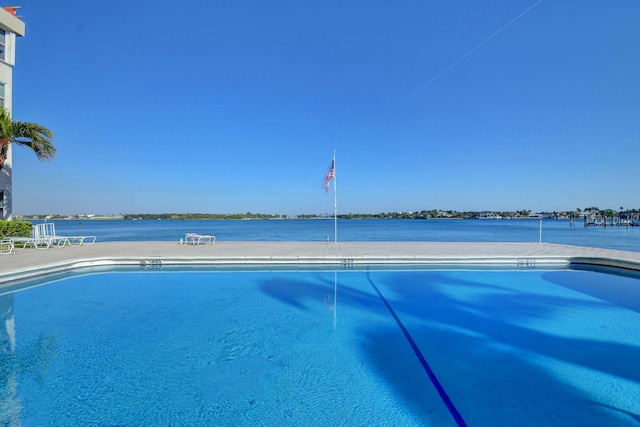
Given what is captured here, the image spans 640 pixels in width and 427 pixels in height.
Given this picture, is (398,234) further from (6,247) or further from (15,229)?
(6,247)

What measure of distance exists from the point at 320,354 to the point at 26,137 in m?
13.9

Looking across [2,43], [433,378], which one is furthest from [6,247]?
[433,378]

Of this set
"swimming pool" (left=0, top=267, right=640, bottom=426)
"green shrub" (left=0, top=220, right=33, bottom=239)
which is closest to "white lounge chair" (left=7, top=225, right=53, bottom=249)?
"green shrub" (left=0, top=220, right=33, bottom=239)

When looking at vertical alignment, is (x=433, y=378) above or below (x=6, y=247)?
below

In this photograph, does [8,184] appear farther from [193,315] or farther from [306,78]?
[306,78]

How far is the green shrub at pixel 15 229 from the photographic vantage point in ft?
36.6

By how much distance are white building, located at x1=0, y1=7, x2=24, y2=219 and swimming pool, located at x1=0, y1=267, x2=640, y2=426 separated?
889cm

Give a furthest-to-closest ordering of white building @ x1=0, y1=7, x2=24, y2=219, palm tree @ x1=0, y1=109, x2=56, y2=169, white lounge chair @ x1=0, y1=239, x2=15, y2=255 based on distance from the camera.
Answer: white building @ x1=0, y1=7, x2=24, y2=219, palm tree @ x1=0, y1=109, x2=56, y2=169, white lounge chair @ x1=0, y1=239, x2=15, y2=255

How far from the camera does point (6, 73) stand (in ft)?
41.9

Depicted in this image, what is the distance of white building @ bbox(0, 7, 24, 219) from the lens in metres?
12.4

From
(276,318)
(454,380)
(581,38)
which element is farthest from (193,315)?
(581,38)

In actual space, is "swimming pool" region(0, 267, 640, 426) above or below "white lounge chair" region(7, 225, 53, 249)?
below

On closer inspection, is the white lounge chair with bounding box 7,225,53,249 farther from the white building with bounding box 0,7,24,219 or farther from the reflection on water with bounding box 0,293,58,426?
the reflection on water with bounding box 0,293,58,426

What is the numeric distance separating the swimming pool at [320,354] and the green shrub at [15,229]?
6709 mm
